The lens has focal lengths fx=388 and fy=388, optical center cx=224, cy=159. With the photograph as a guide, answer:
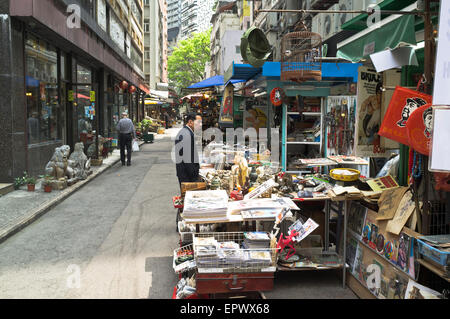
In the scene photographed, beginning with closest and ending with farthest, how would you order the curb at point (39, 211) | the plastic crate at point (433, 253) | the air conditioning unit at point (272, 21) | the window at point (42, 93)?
the plastic crate at point (433, 253), the curb at point (39, 211), the window at point (42, 93), the air conditioning unit at point (272, 21)

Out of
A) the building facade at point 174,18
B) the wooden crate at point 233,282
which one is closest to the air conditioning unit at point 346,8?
the wooden crate at point 233,282

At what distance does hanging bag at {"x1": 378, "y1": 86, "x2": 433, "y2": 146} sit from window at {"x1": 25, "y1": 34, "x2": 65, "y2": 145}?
34.3ft

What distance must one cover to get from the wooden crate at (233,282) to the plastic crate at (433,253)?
5.34 ft

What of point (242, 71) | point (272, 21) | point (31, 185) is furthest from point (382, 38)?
point (272, 21)

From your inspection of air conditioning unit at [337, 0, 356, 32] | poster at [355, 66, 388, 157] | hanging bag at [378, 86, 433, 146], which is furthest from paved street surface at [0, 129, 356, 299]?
air conditioning unit at [337, 0, 356, 32]

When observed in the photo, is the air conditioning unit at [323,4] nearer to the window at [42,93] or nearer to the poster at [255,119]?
the poster at [255,119]

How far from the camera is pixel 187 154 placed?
705cm

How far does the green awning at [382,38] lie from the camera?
4298mm

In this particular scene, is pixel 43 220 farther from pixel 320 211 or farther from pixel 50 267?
pixel 320 211

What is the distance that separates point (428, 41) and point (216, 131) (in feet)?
36.6

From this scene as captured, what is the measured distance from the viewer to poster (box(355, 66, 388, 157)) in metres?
5.39

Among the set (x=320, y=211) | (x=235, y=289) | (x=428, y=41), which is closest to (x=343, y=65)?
(x=320, y=211)

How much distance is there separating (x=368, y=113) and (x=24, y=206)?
7213mm

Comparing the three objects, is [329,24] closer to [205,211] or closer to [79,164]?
[79,164]
